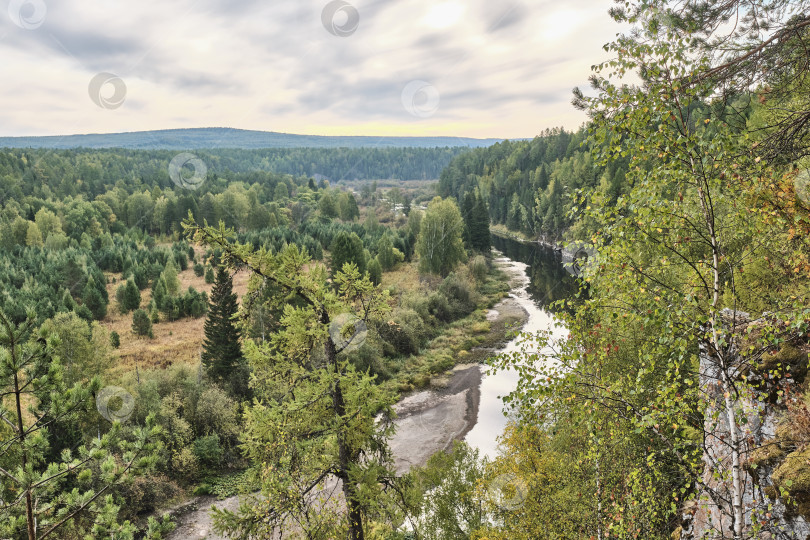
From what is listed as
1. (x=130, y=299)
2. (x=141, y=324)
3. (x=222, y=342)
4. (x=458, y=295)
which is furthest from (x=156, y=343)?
(x=458, y=295)

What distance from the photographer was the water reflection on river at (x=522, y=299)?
24031 mm

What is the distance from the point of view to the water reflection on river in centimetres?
→ 2403

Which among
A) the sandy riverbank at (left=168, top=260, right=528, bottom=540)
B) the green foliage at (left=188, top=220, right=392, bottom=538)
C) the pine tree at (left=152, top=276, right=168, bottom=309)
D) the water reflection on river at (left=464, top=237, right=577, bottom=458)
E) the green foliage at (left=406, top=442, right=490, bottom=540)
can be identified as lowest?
the sandy riverbank at (left=168, top=260, right=528, bottom=540)

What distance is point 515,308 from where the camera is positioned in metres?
44.5

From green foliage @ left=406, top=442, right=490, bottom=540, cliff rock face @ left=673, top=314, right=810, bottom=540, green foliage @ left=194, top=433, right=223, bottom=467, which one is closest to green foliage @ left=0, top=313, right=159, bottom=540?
cliff rock face @ left=673, top=314, right=810, bottom=540

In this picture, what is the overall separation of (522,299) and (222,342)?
104 ft

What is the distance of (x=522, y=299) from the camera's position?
47469 mm

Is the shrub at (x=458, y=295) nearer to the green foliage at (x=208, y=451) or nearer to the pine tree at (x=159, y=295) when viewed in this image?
the green foliage at (x=208, y=451)

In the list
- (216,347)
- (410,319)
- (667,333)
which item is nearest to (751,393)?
(667,333)

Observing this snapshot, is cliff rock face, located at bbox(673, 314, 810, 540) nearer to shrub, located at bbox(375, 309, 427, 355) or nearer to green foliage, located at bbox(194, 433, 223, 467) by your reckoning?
green foliage, located at bbox(194, 433, 223, 467)

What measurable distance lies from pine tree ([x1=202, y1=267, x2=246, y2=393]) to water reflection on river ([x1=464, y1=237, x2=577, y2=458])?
45.2ft

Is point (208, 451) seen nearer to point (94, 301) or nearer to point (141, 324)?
point (141, 324)

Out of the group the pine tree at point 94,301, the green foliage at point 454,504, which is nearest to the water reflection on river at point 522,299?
the green foliage at point 454,504

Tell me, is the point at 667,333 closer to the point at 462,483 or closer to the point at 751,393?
the point at 751,393
